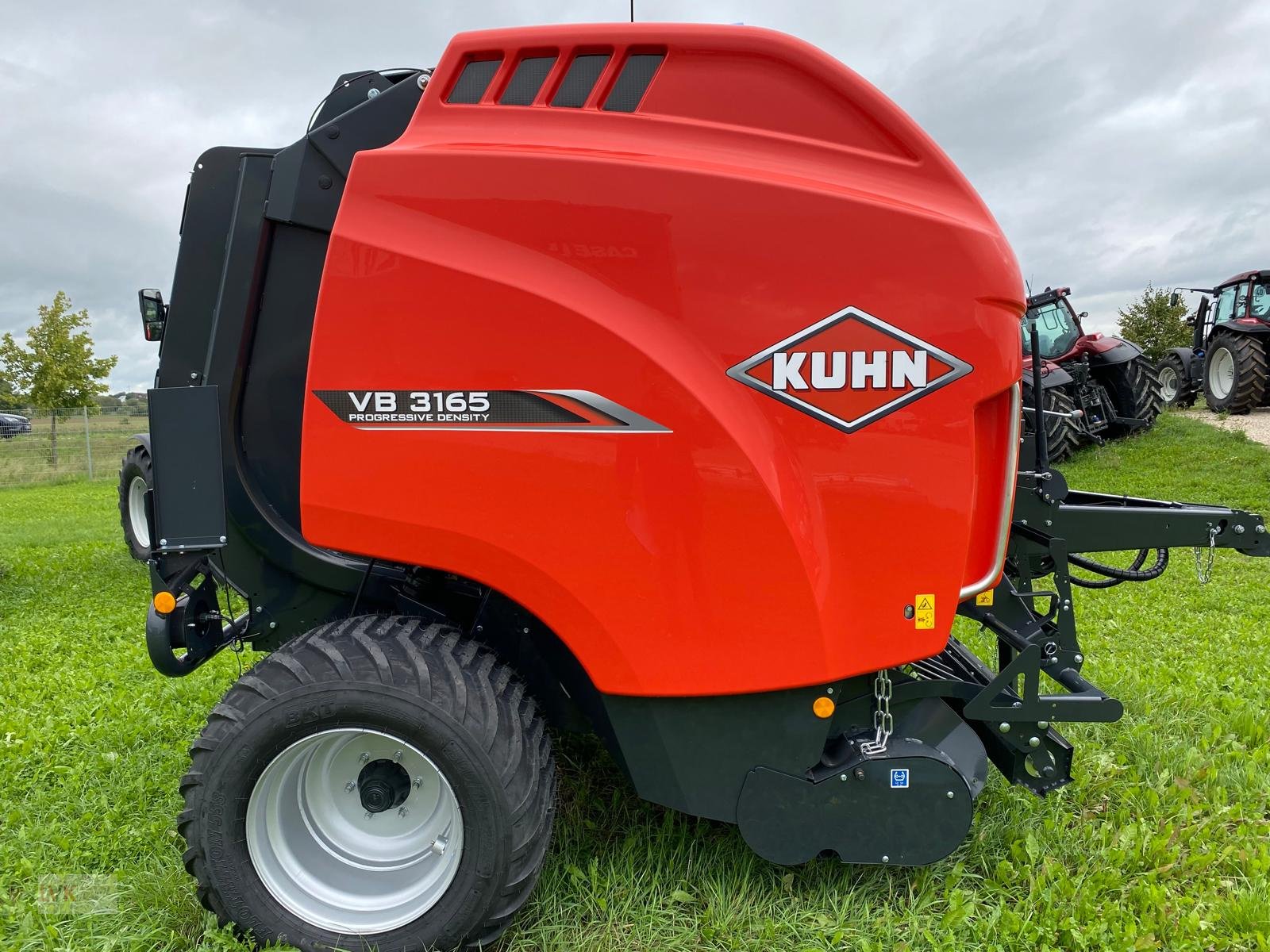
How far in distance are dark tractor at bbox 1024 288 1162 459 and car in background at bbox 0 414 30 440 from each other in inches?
757

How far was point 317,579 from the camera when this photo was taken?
2627 millimetres

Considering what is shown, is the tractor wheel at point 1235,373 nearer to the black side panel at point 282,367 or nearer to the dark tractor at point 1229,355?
the dark tractor at point 1229,355

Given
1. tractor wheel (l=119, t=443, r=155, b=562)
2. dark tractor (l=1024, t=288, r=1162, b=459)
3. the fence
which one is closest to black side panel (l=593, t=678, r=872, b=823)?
tractor wheel (l=119, t=443, r=155, b=562)

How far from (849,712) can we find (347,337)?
5.43 ft

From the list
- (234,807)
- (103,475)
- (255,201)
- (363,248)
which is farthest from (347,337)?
(103,475)

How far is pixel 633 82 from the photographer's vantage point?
2.08 meters

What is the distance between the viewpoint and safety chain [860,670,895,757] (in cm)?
226

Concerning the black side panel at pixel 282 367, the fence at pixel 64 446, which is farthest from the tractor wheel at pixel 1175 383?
the fence at pixel 64 446

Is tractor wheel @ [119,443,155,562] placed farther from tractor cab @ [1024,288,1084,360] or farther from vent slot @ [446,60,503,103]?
tractor cab @ [1024,288,1084,360]

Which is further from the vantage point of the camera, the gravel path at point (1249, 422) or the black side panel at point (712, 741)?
the gravel path at point (1249, 422)

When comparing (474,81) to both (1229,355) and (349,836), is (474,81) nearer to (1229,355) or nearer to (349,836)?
(349,836)

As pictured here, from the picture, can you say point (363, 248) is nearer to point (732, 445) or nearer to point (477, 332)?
point (477, 332)

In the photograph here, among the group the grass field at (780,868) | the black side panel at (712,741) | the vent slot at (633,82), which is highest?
the vent slot at (633,82)

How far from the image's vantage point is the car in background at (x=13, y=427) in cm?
1750
